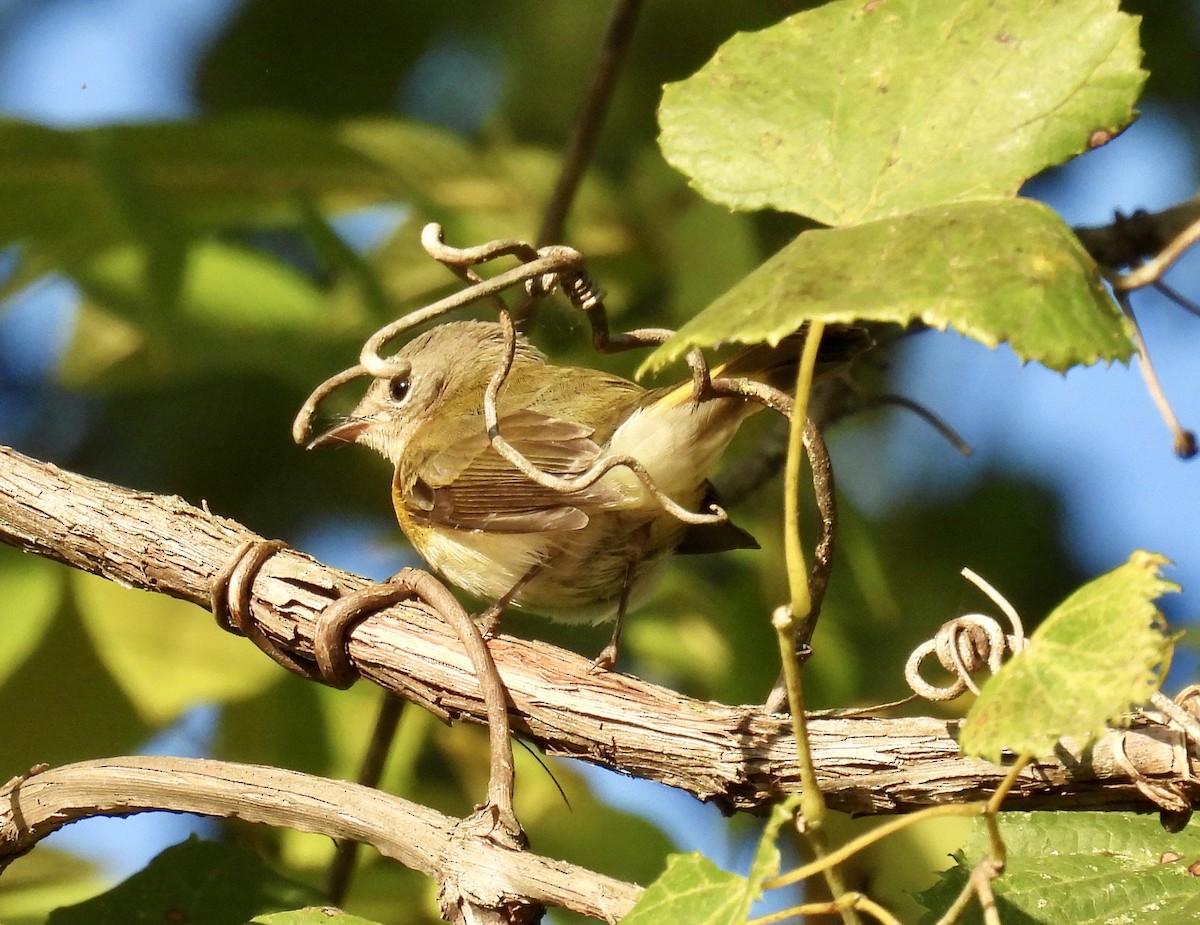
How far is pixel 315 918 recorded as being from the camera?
1.49 metres

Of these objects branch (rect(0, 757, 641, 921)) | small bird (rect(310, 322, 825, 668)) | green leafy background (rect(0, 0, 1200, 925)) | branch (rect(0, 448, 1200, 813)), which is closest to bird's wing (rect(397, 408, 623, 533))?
small bird (rect(310, 322, 825, 668))

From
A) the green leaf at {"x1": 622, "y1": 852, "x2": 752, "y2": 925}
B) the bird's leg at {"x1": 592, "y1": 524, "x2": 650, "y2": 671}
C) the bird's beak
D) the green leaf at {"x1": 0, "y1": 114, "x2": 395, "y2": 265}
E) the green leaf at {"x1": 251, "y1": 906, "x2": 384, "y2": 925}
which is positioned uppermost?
the green leaf at {"x1": 0, "y1": 114, "x2": 395, "y2": 265}

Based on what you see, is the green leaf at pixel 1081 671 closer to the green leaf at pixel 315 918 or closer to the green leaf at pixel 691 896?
the green leaf at pixel 691 896

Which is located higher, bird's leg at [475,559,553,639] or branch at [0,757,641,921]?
bird's leg at [475,559,553,639]

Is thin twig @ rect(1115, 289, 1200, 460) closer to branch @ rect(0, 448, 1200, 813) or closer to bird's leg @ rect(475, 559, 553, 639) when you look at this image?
branch @ rect(0, 448, 1200, 813)

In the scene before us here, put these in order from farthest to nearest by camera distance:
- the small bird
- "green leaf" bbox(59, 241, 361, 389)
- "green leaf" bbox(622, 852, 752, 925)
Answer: "green leaf" bbox(59, 241, 361, 389) < the small bird < "green leaf" bbox(622, 852, 752, 925)

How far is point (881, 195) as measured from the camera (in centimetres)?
137

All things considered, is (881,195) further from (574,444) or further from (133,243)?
(133,243)

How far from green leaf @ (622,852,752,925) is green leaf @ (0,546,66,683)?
6.39ft

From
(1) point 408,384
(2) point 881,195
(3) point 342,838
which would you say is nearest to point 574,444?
(1) point 408,384

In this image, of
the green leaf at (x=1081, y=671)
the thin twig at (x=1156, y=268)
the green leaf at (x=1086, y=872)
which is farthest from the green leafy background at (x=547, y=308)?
the green leaf at (x=1086, y=872)

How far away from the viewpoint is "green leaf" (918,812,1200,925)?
1545 mm

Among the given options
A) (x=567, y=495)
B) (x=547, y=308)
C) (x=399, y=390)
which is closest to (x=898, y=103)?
(x=567, y=495)

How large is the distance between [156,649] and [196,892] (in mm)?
1004
